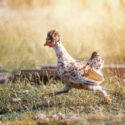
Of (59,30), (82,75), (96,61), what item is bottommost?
(82,75)

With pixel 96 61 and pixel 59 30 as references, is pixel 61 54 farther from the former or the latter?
pixel 59 30

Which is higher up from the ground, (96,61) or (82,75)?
(96,61)

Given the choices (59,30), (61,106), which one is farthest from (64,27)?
(61,106)

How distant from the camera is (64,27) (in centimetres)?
868

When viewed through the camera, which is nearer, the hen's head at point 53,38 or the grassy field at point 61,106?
the grassy field at point 61,106

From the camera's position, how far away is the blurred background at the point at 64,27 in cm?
770

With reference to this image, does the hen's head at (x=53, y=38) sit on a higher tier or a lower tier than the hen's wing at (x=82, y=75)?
higher

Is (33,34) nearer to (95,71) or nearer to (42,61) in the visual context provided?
(42,61)

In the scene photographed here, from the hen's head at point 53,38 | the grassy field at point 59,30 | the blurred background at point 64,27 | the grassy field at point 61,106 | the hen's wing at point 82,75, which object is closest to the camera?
the grassy field at point 61,106

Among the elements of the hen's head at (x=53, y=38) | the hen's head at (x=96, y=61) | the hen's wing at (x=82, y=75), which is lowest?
the hen's wing at (x=82, y=75)

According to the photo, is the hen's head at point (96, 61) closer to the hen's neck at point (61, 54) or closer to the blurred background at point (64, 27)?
the hen's neck at point (61, 54)

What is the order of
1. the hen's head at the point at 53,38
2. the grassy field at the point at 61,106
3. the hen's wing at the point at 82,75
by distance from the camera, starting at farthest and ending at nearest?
1. the hen's head at the point at 53,38
2. the hen's wing at the point at 82,75
3. the grassy field at the point at 61,106

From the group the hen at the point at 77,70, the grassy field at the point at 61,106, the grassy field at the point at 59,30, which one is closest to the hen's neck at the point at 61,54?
the hen at the point at 77,70

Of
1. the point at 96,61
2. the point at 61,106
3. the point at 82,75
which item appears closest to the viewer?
the point at 82,75
